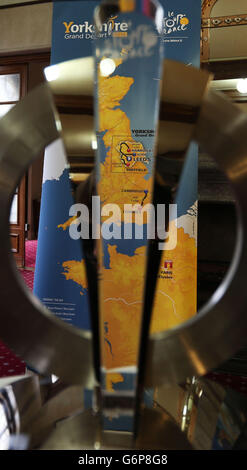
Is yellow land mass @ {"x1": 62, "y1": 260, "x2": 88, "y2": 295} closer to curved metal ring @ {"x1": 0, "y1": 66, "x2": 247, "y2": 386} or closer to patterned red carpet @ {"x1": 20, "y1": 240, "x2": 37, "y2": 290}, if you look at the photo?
curved metal ring @ {"x1": 0, "y1": 66, "x2": 247, "y2": 386}

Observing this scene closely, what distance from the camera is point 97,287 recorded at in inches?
21.5

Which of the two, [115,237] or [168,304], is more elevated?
[115,237]

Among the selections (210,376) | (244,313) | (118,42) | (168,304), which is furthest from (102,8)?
(210,376)

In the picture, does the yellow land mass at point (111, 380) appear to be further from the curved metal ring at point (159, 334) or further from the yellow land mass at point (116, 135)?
the yellow land mass at point (116, 135)

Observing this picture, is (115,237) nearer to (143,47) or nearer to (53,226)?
(53,226)

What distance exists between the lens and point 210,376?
191 centimetres

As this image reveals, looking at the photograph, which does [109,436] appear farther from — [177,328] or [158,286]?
[158,286]

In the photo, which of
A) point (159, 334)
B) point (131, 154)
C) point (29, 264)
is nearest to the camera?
point (159, 334)

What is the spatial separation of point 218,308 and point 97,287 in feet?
0.65

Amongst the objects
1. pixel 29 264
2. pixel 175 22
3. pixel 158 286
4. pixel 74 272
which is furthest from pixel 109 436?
pixel 29 264

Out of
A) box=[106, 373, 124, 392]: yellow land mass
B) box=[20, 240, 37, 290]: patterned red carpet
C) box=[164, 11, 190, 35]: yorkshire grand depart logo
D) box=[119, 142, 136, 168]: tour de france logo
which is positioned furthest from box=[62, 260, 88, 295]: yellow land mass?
box=[20, 240, 37, 290]: patterned red carpet

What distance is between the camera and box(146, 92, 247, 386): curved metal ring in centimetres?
56
